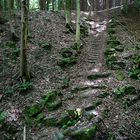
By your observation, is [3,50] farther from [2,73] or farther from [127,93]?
[127,93]

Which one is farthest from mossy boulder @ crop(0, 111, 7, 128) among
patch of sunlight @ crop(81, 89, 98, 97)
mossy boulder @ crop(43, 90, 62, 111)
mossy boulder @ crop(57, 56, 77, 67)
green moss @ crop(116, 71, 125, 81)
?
green moss @ crop(116, 71, 125, 81)

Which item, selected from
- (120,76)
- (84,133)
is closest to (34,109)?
(84,133)

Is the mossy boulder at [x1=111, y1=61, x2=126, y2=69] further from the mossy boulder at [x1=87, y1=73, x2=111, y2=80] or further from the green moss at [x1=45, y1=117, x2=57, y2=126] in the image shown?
the green moss at [x1=45, y1=117, x2=57, y2=126]

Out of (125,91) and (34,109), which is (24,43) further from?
(125,91)

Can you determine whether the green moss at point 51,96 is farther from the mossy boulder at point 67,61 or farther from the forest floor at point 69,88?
the mossy boulder at point 67,61

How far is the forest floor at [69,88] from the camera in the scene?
7.89 metres

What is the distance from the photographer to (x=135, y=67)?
1119cm

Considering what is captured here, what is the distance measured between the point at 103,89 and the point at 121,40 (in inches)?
253

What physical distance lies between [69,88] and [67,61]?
7.72 feet

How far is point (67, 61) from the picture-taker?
12.5 metres

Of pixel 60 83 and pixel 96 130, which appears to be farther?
pixel 60 83

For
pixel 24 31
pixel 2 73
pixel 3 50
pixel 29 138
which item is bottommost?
pixel 29 138

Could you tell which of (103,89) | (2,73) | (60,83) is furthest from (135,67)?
(2,73)

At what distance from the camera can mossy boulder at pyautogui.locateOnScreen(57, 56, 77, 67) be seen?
40.2 ft
